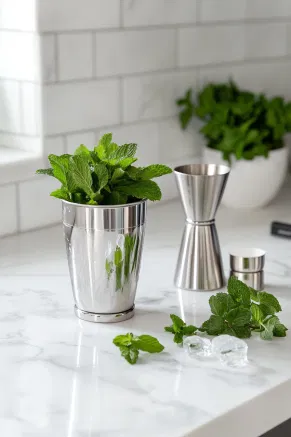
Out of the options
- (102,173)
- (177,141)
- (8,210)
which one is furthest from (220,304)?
(177,141)

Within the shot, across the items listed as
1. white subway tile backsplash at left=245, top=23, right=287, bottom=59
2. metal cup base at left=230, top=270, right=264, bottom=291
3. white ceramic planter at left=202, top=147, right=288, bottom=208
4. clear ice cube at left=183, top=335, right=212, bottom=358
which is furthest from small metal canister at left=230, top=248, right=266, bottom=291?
white subway tile backsplash at left=245, top=23, right=287, bottom=59

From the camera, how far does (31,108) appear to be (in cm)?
163

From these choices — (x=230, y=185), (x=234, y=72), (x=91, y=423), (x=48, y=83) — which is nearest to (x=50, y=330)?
(x=91, y=423)

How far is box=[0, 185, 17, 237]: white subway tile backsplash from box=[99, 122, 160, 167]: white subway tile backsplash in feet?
0.90

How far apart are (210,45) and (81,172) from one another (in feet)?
3.07

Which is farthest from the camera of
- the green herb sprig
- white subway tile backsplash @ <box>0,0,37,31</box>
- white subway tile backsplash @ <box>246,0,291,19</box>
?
white subway tile backsplash @ <box>246,0,291,19</box>

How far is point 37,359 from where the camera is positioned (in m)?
1.05

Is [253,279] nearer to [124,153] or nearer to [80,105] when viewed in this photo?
[124,153]

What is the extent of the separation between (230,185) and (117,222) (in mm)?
739

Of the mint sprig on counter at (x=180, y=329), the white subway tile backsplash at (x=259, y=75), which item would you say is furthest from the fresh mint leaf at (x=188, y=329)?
the white subway tile backsplash at (x=259, y=75)

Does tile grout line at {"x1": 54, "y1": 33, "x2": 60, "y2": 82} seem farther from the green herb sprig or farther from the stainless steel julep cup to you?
the stainless steel julep cup

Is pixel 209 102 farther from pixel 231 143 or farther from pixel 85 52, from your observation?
pixel 85 52

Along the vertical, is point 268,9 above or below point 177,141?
above

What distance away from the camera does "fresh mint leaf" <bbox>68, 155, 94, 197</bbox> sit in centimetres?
110
